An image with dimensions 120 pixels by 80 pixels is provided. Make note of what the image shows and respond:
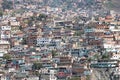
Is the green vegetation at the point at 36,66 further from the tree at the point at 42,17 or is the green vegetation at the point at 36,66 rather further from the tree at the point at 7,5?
the tree at the point at 7,5

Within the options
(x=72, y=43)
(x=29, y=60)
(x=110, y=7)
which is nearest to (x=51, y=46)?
(x=72, y=43)

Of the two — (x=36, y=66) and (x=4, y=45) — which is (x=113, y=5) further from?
(x=36, y=66)

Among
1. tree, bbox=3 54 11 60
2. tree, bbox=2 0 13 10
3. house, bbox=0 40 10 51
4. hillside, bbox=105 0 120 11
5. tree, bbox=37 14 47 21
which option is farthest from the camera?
hillside, bbox=105 0 120 11

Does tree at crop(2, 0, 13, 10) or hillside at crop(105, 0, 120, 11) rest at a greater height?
tree at crop(2, 0, 13, 10)

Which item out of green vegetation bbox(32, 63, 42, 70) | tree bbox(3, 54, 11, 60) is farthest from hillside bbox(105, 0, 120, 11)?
green vegetation bbox(32, 63, 42, 70)

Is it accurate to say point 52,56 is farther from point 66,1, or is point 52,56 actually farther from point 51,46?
point 66,1

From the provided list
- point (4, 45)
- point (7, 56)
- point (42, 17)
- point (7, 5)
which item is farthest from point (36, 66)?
point (7, 5)

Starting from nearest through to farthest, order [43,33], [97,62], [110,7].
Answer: [97,62] < [43,33] < [110,7]

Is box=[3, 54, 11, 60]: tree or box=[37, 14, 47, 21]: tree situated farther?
box=[37, 14, 47, 21]: tree

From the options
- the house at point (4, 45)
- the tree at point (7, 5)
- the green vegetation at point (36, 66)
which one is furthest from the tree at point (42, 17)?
the green vegetation at point (36, 66)

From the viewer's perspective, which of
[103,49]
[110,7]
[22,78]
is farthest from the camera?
[110,7]

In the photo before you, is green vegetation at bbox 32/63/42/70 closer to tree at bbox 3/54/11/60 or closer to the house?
tree at bbox 3/54/11/60
